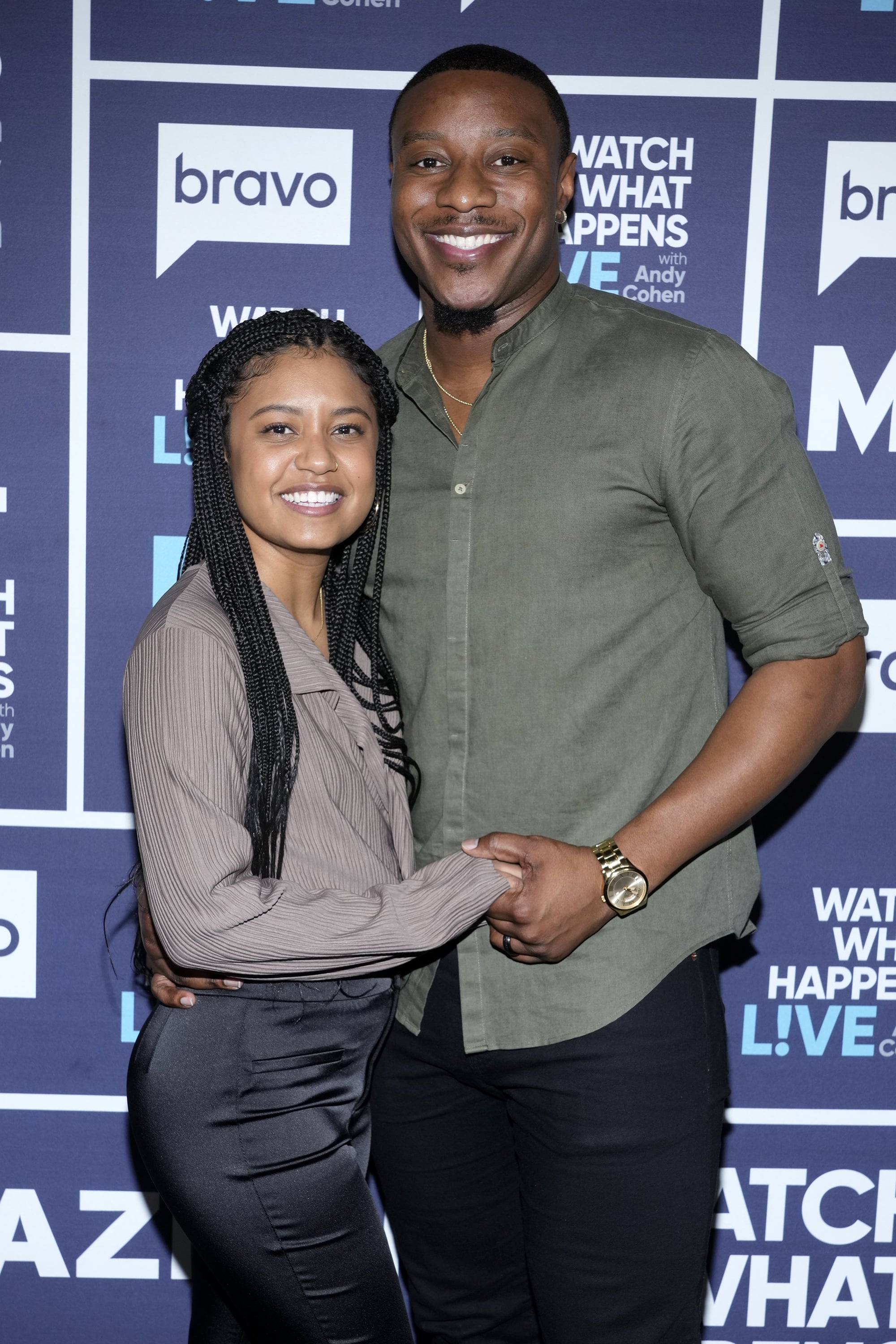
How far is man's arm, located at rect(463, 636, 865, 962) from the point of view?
59.1 inches

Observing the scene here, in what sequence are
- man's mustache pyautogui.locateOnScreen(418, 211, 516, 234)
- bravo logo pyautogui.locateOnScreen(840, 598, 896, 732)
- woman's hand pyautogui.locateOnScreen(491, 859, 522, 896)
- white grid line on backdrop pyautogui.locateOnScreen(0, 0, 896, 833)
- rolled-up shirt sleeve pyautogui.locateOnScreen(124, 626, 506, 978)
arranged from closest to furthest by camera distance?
rolled-up shirt sleeve pyautogui.locateOnScreen(124, 626, 506, 978), woman's hand pyautogui.locateOnScreen(491, 859, 522, 896), man's mustache pyautogui.locateOnScreen(418, 211, 516, 234), white grid line on backdrop pyautogui.locateOnScreen(0, 0, 896, 833), bravo logo pyautogui.locateOnScreen(840, 598, 896, 732)

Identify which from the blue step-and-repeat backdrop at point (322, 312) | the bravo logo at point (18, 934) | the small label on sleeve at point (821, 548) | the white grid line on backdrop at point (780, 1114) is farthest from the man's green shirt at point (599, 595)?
the bravo logo at point (18, 934)

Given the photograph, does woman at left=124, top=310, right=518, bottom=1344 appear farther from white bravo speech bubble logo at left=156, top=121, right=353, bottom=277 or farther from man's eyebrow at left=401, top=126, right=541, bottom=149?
white bravo speech bubble logo at left=156, top=121, right=353, bottom=277

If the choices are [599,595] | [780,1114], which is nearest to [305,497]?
[599,595]

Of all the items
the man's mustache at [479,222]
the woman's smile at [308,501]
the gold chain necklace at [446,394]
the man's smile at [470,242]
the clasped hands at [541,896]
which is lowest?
the clasped hands at [541,896]

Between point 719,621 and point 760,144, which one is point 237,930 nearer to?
point 719,621

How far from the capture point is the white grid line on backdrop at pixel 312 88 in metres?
2.08

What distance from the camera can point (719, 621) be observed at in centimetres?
169

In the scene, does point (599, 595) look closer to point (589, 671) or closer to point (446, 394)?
point (589, 671)

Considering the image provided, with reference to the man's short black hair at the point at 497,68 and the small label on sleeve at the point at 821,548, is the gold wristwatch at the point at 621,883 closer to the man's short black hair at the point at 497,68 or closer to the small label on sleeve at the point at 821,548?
the small label on sleeve at the point at 821,548

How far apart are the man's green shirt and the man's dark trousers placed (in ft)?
0.15

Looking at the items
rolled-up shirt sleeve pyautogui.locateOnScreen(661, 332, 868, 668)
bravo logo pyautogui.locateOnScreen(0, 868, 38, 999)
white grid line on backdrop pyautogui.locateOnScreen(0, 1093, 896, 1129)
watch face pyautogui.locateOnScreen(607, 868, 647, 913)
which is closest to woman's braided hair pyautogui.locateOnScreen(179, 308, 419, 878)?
watch face pyautogui.locateOnScreen(607, 868, 647, 913)

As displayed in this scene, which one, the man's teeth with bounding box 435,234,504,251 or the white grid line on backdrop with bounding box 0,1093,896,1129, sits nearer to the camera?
the man's teeth with bounding box 435,234,504,251

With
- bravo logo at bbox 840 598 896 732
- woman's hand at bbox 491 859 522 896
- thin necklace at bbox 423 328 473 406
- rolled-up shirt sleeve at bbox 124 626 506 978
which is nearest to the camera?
rolled-up shirt sleeve at bbox 124 626 506 978
